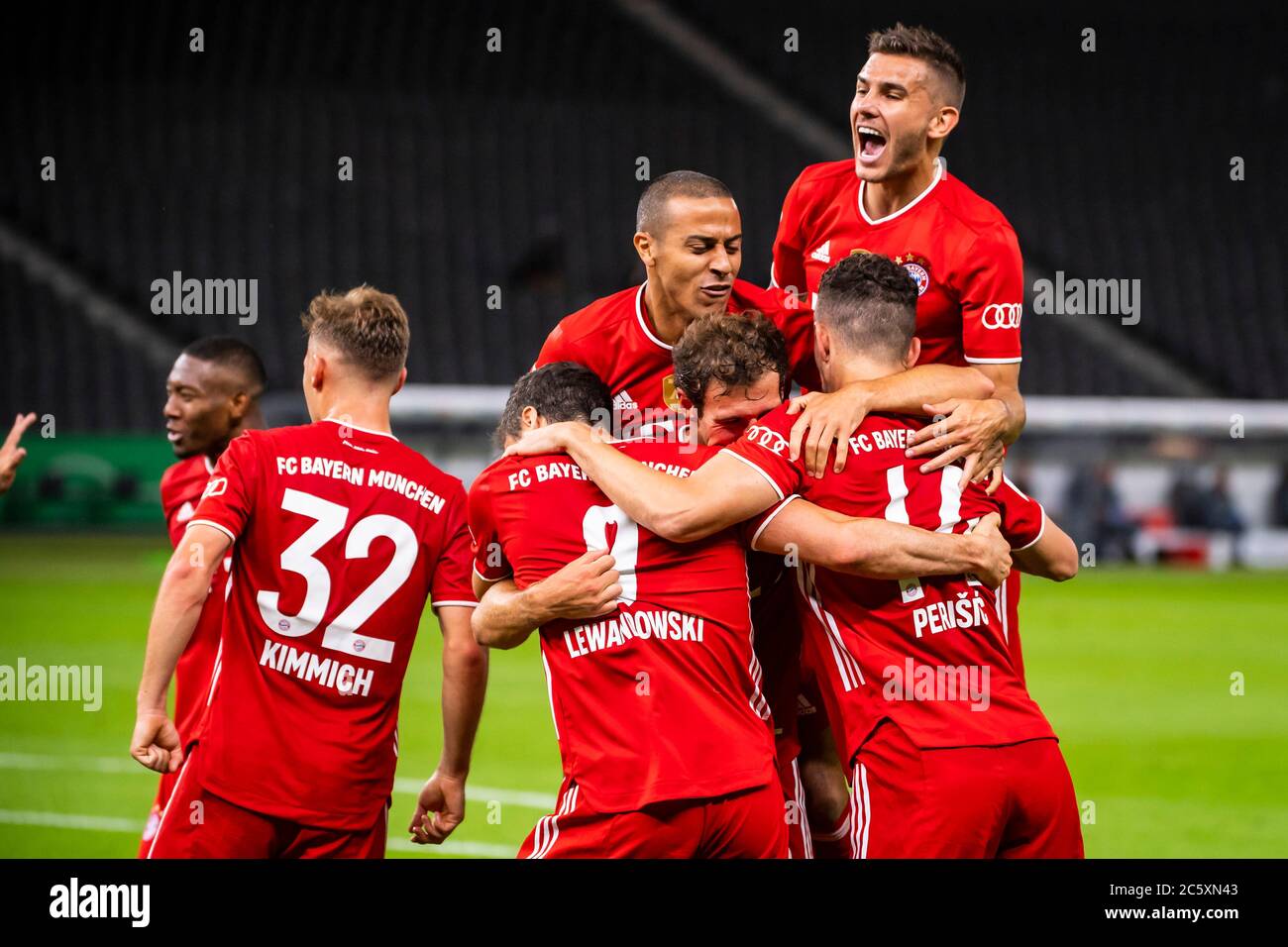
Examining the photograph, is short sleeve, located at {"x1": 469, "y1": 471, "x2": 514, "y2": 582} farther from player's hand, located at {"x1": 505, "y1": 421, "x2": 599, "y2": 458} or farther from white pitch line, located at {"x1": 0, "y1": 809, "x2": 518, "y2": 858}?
white pitch line, located at {"x1": 0, "y1": 809, "x2": 518, "y2": 858}

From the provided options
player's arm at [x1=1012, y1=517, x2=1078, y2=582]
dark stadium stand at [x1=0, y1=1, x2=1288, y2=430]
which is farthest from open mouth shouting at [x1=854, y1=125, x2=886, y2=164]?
dark stadium stand at [x1=0, y1=1, x2=1288, y2=430]

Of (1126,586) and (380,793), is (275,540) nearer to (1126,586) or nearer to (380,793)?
(380,793)

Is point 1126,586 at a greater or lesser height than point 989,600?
lesser

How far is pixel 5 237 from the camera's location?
101 feet

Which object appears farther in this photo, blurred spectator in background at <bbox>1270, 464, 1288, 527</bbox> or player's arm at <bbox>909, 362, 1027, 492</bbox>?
blurred spectator in background at <bbox>1270, 464, 1288, 527</bbox>

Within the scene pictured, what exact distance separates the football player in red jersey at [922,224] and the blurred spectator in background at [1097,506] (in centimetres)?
2246

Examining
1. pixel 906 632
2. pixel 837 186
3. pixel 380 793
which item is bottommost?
pixel 380 793

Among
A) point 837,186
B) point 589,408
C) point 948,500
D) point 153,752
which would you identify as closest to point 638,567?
point 589,408

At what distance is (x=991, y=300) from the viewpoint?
530 cm

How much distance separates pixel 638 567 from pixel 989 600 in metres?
1.07

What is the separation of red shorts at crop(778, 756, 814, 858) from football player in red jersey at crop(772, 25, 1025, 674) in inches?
35.9

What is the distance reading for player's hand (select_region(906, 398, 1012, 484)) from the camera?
437 centimetres

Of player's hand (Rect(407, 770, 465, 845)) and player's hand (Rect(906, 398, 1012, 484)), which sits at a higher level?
player's hand (Rect(906, 398, 1012, 484))

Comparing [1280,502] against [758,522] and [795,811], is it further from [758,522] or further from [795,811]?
[758,522]
